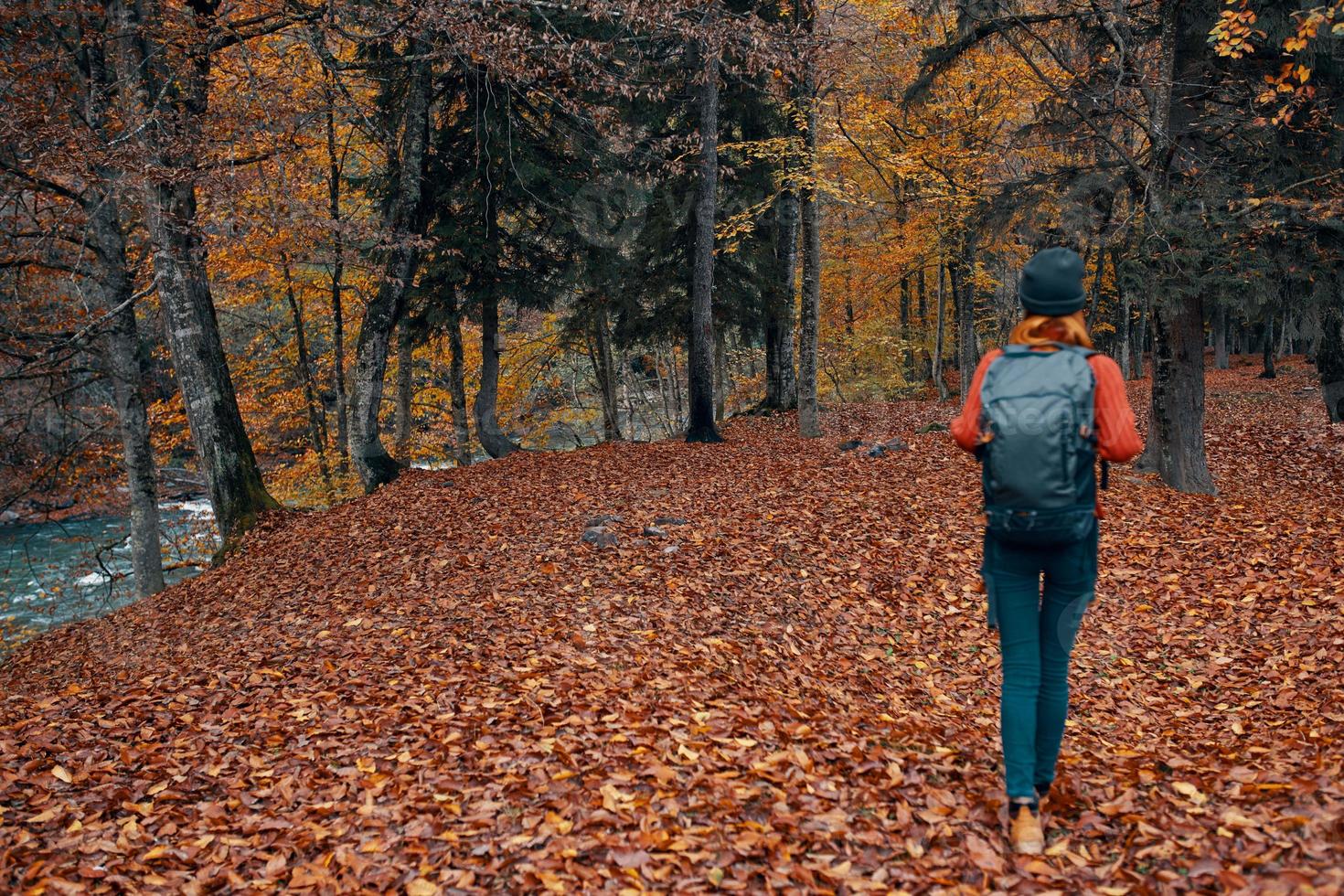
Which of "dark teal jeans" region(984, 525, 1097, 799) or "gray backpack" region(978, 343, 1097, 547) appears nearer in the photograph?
"gray backpack" region(978, 343, 1097, 547)

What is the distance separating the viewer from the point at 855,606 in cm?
691

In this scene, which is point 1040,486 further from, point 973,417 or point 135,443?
point 135,443

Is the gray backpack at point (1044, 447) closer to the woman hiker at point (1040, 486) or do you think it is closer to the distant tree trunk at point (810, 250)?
the woman hiker at point (1040, 486)

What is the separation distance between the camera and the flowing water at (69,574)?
13.6 meters

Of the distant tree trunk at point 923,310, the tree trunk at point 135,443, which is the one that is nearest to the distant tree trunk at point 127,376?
the tree trunk at point 135,443

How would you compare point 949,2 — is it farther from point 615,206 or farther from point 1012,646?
point 1012,646

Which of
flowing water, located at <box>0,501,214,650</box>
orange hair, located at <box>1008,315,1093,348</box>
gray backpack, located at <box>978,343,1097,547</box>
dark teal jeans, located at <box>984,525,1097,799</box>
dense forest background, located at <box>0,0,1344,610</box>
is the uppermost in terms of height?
dense forest background, located at <box>0,0,1344,610</box>

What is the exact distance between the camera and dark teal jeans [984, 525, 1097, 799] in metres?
3.17

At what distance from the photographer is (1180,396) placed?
962 cm

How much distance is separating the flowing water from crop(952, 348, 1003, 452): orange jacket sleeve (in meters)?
12.6

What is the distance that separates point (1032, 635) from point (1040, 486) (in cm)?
68

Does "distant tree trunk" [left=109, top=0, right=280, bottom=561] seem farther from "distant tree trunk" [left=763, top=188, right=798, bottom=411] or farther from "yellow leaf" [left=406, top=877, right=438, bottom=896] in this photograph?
"distant tree trunk" [left=763, top=188, right=798, bottom=411]

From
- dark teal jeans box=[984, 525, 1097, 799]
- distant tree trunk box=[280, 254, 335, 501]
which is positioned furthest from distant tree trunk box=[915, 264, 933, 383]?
dark teal jeans box=[984, 525, 1097, 799]

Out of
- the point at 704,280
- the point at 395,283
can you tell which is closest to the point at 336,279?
the point at 395,283
